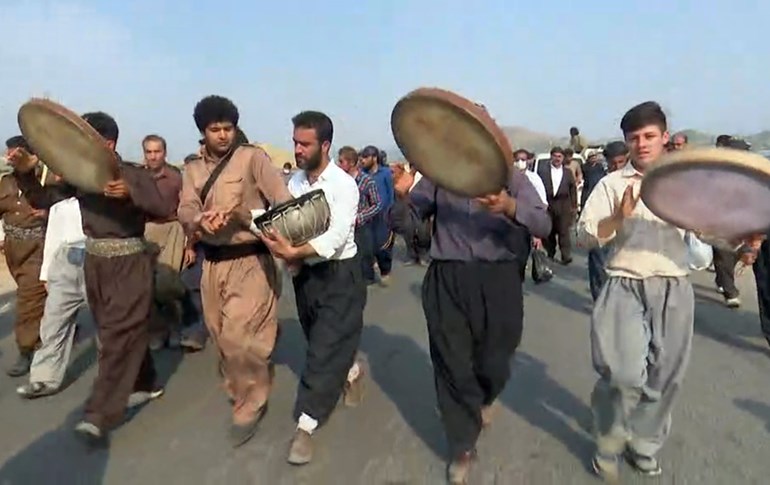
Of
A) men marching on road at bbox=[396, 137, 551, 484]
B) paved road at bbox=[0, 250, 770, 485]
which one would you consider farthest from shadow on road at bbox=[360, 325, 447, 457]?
men marching on road at bbox=[396, 137, 551, 484]

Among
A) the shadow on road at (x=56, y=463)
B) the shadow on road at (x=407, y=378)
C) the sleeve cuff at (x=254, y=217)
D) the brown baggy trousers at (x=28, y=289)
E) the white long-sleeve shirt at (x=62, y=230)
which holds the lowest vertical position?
the shadow on road at (x=407, y=378)

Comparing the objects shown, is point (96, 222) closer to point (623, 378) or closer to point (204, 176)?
point (204, 176)

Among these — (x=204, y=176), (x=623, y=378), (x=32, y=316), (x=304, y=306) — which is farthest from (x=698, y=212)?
(x=32, y=316)

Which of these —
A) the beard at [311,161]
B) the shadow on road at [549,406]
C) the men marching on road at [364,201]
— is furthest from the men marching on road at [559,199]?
the beard at [311,161]

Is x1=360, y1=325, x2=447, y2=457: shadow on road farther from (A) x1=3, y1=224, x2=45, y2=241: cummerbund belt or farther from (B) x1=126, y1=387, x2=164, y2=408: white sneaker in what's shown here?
(A) x1=3, y1=224, x2=45, y2=241: cummerbund belt

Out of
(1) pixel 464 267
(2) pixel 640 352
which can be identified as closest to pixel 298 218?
(1) pixel 464 267

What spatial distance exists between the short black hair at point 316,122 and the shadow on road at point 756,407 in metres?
3.20

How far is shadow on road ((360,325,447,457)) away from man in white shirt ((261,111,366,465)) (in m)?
0.62

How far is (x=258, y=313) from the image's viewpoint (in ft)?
13.5

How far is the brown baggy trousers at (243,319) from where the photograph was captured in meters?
4.04

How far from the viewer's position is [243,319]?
4047mm

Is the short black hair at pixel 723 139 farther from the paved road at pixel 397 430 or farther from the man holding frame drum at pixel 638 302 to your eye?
the man holding frame drum at pixel 638 302

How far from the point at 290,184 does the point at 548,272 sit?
551 cm

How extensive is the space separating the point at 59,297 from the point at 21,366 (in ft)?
3.89
